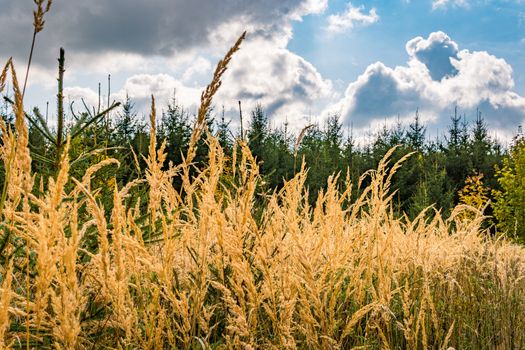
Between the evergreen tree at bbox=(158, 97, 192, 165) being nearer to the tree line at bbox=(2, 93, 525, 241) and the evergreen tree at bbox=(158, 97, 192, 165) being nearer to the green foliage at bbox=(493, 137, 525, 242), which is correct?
the tree line at bbox=(2, 93, 525, 241)

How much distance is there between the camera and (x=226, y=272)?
2115 mm

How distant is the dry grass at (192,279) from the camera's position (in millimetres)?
1348

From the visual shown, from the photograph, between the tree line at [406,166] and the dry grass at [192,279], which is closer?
the dry grass at [192,279]

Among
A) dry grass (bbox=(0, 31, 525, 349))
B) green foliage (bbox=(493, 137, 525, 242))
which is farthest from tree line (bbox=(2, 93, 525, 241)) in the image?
dry grass (bbox=(0, 31, 525, 349))

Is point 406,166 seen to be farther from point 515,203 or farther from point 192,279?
point 192,279

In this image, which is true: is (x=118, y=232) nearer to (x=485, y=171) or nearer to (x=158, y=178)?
(x=158, y=178)

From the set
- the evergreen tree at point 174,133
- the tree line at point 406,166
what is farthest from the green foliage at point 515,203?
the evergreen tree at point 174,133

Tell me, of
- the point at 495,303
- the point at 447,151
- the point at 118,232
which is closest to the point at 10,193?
the point at 118,232

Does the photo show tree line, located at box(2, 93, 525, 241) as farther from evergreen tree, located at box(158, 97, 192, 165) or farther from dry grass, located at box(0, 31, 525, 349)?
dry grass, located at box(0, 31, 525, 349)

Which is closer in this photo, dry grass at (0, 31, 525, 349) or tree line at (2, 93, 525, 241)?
dry grass at (0, 31, 525, 349)

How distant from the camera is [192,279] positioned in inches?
72.7

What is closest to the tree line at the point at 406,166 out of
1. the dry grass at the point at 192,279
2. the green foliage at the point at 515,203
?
the green foliage at the point at 515,203

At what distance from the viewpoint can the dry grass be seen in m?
1.35

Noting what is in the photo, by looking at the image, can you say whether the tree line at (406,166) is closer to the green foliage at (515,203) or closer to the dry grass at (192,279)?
the green foliage at (515,203)
